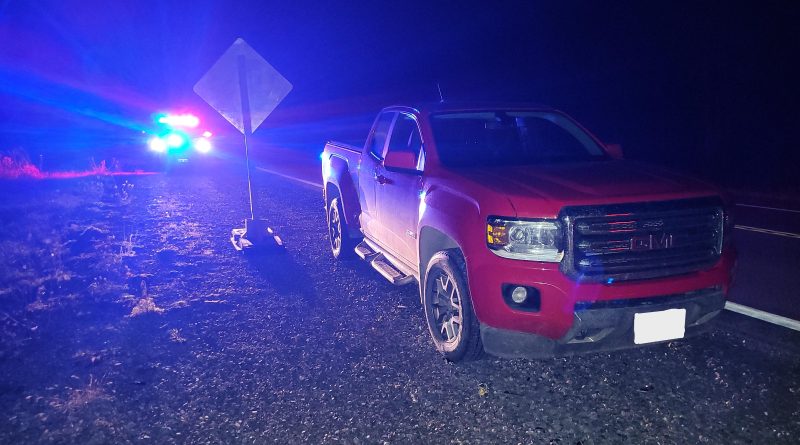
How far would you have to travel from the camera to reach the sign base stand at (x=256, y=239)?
23.6 feet

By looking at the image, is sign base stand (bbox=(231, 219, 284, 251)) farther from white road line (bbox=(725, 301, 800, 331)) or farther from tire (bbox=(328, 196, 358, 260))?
white road line (bbox=(725, 301, 800, 331))

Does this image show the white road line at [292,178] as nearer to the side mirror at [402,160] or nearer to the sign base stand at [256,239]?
the sign base stand at [256,239]

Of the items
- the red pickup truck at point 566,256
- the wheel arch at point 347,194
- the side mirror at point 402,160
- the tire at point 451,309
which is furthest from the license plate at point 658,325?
the wheel arch at point 347,194

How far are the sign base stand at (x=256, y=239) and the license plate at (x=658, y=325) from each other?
5.08 m

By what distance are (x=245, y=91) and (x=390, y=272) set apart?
12.9 feet

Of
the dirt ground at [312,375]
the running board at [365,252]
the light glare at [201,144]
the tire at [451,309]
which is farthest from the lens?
the light glare at [201,144]

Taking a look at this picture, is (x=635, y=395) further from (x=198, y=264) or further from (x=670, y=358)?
(x=198, y=264)

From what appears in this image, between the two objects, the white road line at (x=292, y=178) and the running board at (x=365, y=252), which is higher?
the white road line at (x=292, y=178)

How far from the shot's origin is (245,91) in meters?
7.52

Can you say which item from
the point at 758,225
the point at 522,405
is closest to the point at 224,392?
the point at 522,405

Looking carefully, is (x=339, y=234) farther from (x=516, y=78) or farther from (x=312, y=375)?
(x=516, y=78)

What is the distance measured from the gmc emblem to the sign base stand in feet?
16.5

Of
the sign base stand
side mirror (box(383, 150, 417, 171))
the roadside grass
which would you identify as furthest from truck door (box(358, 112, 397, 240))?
the roadside grass

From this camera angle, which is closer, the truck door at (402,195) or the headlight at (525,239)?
the headlight at (525,239)
